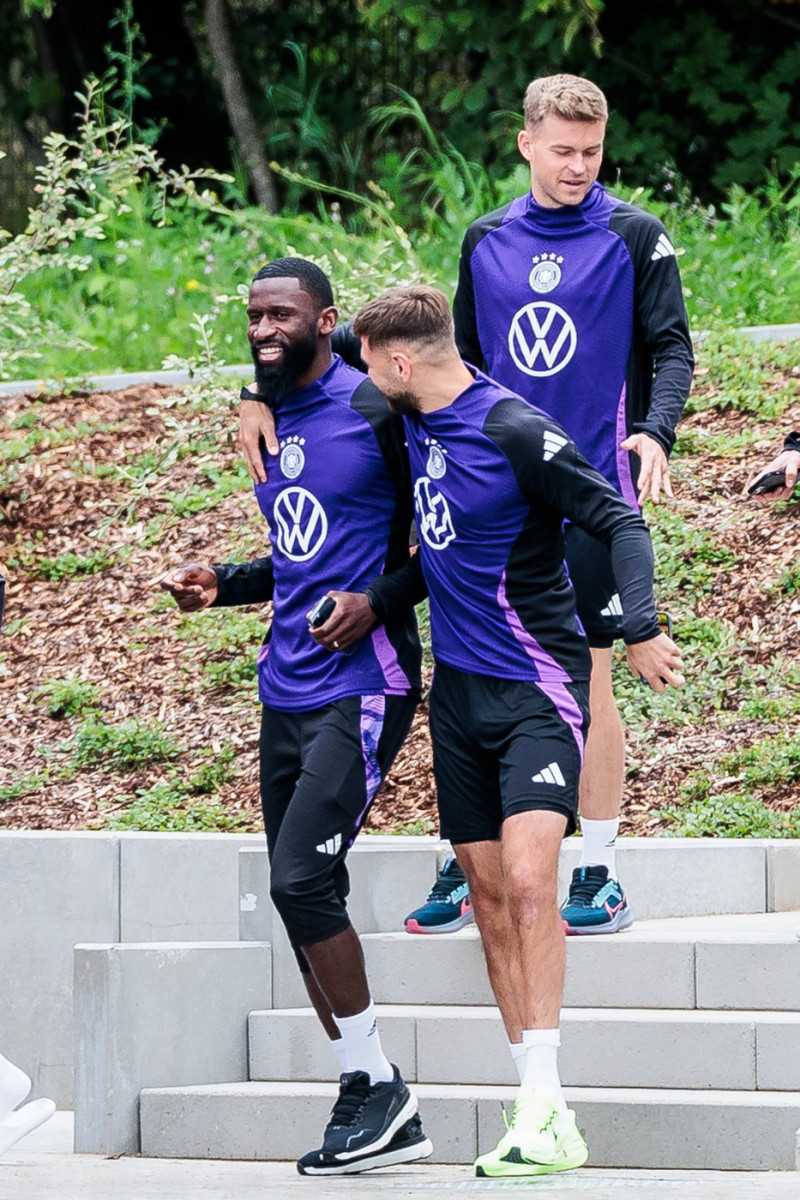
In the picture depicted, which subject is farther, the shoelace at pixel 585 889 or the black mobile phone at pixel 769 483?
the shoelace at pixel 585 889

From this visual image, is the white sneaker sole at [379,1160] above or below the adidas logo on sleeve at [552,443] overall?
below

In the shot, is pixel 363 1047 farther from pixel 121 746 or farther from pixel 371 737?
pixel 121 746

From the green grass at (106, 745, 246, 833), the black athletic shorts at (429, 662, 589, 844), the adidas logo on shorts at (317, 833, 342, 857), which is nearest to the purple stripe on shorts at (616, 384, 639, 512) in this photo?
the black athletic shorts at (429, 662, 589, 844)

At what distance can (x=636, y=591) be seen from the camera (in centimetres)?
459

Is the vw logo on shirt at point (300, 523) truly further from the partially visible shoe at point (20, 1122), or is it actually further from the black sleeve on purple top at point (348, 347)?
the partially visible shoe at point (20, 1122)

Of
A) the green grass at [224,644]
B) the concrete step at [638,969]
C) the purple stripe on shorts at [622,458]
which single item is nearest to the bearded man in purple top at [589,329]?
the purple stripe on shorts at [622,458]

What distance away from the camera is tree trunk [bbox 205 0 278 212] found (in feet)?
46.7

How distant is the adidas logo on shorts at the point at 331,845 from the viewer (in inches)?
191

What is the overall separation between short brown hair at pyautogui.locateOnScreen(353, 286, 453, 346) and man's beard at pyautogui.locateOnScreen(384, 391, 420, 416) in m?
0.14

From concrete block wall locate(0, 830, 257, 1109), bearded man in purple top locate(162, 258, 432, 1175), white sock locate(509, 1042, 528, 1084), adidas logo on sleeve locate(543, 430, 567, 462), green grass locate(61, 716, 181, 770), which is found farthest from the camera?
green grass locate(61, 716, 181, 770)

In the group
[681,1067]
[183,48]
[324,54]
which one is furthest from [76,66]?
[681,1067]

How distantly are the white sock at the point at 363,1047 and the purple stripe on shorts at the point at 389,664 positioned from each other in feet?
2.72

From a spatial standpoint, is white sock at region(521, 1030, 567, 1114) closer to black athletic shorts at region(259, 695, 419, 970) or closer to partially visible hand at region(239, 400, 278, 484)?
black athletic shorts at region(259, 695, 419, 970)

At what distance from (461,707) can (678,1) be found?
9.87 meters
